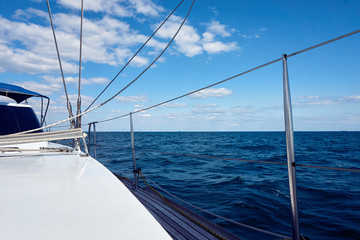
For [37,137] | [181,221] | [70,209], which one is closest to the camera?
[70,209]

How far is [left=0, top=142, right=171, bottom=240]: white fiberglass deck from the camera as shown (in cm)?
91

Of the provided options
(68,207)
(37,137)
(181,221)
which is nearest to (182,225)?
(181,221)

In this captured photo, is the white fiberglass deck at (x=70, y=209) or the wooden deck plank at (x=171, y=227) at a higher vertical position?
the white fiberglass deck at (x=70, y=209)

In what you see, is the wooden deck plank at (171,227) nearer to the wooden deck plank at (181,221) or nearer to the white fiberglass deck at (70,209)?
the wooden deck plank at (181,221)

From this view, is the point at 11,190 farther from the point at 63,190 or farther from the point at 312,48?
the point at 312,48

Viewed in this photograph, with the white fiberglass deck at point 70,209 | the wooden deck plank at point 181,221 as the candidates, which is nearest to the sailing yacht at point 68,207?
the white fiberglass deck at point 70,209

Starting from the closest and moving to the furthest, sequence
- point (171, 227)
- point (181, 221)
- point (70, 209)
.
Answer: point (70, 209), point (171, 227), point (181, 221)

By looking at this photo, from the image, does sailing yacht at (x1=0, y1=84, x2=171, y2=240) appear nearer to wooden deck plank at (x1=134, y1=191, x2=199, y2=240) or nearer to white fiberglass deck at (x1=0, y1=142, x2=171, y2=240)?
white fiberglass deck at (x1=0, y1=142, x2=171, y2=240)

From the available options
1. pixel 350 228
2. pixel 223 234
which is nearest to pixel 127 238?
pixel 223 234

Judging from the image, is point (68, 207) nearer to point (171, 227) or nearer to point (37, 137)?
point (171, 227)

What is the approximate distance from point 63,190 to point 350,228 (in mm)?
4807

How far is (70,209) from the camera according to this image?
1151 millimetres

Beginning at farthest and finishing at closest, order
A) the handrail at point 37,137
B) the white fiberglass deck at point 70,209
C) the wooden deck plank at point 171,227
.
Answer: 1. the handrail at point 37,137
2. the wooden deck plank at point 171,227
3. the white fiberglass deck at point 70,209

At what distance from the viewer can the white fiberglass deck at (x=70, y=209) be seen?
914 millimetres
